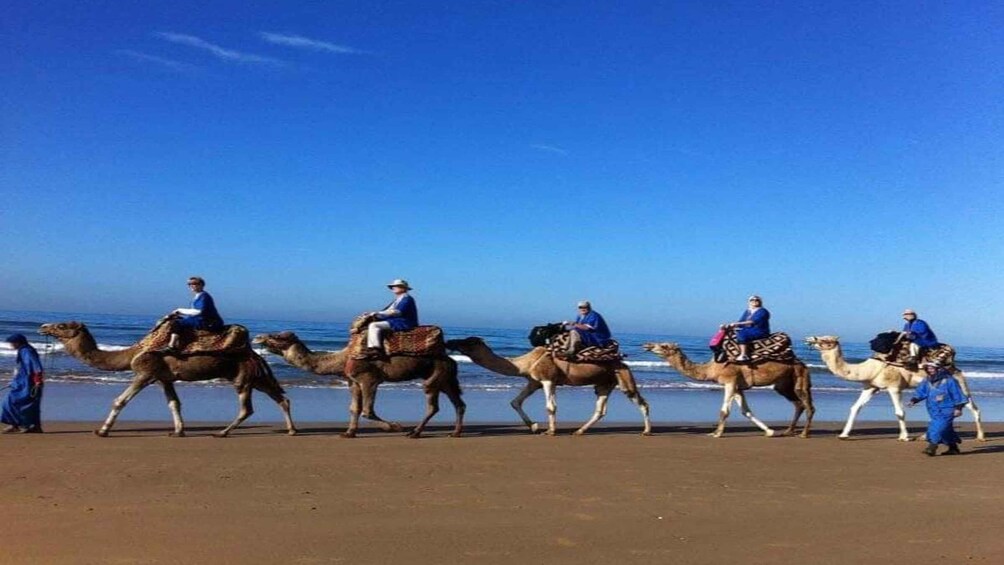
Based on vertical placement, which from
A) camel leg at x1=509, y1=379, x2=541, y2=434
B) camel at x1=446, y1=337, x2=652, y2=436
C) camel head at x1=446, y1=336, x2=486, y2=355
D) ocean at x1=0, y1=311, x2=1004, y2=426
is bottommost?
ocean at x1=0, y1=311, x2=1004, y2=426

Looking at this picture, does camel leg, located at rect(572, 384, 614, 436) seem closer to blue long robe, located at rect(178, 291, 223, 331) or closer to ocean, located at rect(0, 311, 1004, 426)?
ocean, located at rect(0, 311, 1004, 426)

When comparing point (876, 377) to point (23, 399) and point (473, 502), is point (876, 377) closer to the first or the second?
point (473, 502)

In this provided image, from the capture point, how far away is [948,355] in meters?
12.9

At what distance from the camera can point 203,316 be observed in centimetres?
1138

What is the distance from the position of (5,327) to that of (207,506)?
3825cm

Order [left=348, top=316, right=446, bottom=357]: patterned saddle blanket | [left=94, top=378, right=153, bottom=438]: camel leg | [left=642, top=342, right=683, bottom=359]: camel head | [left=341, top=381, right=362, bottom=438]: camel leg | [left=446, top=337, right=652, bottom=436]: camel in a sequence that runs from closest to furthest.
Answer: [left=94, top=378, right=153, bottom=438]: camel leg, [left=341, top=381, right=362, bottom=438]: camel leg, [left=348, top=316, right=446, bottom=357]: patterned saddle blanket, [left=446, top=337, right=652, bottom=436]: camel, [left=642, top=342, right=683, bottom=359]: camel head

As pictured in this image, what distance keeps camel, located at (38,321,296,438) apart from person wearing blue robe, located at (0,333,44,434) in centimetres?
48

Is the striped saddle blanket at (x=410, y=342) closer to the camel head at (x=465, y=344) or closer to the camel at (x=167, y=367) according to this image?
the camel head at (x=465, y=344)

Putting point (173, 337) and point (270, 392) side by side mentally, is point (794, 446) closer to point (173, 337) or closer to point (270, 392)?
point (270, 392)

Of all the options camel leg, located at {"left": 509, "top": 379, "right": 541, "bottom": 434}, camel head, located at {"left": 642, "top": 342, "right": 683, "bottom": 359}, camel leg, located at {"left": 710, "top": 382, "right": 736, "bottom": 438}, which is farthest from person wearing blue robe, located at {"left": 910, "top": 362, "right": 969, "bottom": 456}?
camel leg, located at {"left": 509, "top": 379, "right": 541, "bottom": 434}

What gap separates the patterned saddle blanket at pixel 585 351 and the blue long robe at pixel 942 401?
4298 millimetres

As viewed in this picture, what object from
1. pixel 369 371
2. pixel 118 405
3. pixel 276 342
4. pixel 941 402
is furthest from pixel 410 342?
pixel 941 402

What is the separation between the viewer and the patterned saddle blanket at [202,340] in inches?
439

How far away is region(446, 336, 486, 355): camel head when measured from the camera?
1251 centimetres
